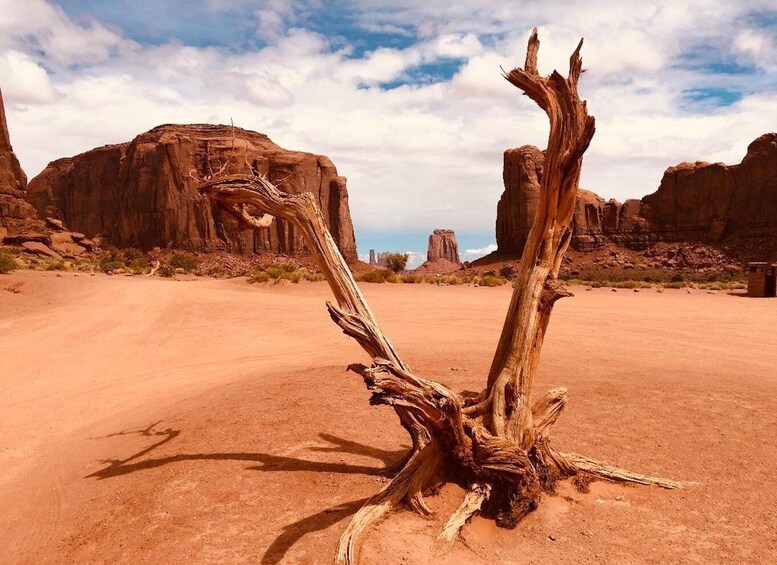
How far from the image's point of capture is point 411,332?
1220 centimetres

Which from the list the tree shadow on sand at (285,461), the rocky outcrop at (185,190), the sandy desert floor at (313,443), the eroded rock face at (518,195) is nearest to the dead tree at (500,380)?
the sandy desert floor at (313,443)

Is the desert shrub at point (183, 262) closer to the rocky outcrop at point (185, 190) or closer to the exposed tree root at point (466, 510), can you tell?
the rocky outcrop at point (185, 190)

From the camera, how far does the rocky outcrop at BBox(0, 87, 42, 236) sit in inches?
1764

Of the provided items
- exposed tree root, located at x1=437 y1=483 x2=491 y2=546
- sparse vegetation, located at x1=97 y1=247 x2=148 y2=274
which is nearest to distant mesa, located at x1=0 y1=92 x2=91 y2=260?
sparse vegetation, located at x1=97 y1=247 x2=148 y2=274

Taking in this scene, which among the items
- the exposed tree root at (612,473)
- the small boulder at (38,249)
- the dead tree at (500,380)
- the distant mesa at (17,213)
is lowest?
the exposed tree root at (612,473)

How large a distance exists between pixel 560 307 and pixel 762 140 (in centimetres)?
4699

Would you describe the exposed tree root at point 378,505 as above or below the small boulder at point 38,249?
below

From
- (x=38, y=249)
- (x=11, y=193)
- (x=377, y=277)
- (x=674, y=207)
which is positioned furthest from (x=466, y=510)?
(x=674, y=207)

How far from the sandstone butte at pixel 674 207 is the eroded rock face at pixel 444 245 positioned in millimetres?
56641

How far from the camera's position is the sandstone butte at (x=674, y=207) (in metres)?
50.1

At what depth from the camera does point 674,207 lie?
55.1 meters

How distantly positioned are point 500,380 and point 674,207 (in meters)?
58.6

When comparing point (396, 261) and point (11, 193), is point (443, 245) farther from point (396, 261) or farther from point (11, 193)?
point (11, 193)

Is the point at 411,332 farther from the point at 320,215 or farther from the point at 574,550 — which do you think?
the point at 574,550
